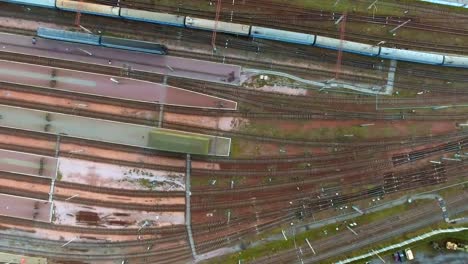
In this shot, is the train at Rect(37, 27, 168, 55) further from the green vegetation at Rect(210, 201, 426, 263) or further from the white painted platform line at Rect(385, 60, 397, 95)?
the white painted platform line at Rect(385, 60, 397, 95)

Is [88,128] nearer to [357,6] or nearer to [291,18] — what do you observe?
[291,18]

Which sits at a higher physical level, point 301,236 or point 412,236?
point 412,236

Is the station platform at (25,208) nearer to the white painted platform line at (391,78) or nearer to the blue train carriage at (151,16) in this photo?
the blue train carriage at (151,16)

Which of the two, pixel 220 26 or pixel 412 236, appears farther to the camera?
pixel 220 26

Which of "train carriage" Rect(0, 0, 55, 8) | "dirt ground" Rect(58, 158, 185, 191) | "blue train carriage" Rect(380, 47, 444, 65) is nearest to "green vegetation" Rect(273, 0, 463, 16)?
"blue train carriage" Rect(380, 47, 444, 65)

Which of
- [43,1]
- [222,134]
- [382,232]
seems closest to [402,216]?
[382,232]

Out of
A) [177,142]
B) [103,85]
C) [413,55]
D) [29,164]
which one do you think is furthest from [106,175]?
[413,55]

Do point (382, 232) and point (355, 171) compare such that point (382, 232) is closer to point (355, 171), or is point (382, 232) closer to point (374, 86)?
point (355, 171)
